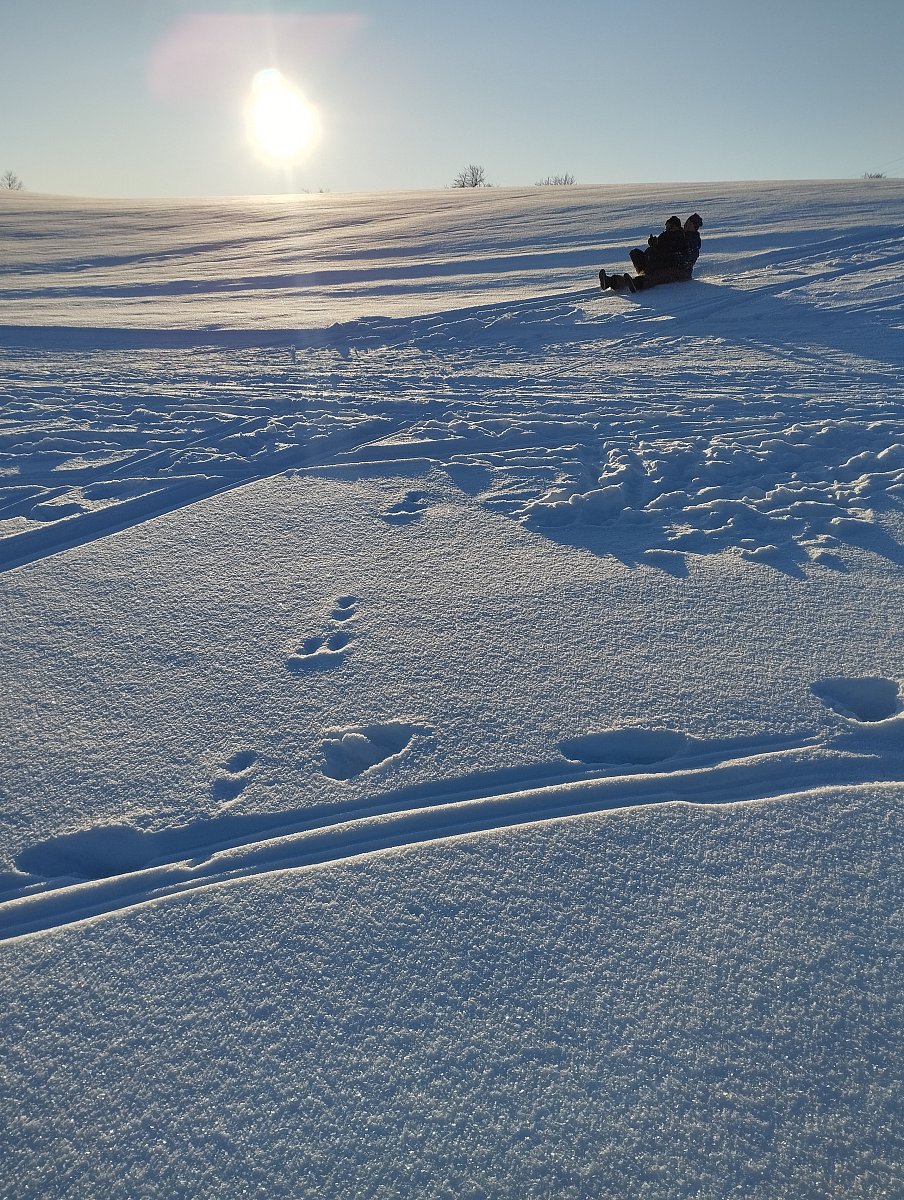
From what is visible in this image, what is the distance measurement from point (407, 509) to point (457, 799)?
2.03 metres

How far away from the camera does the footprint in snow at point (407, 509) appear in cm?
364

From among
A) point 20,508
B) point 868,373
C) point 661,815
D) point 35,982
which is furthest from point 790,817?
point 868,373

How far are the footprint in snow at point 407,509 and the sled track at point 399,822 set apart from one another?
1.83 metres

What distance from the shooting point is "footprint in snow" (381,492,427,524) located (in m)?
3.64

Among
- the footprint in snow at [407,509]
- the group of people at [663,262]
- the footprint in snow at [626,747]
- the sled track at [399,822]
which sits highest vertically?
the group of people at [663,262]

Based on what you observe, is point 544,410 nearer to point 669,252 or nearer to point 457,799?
point 457,799

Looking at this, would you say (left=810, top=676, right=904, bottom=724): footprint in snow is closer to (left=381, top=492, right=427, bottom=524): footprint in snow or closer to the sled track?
the sled track

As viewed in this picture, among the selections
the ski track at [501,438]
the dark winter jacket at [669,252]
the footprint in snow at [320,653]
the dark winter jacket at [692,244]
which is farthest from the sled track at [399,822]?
the dark winter jacket at [692,244]

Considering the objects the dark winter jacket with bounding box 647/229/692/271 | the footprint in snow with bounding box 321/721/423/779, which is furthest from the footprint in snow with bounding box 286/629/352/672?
the dark winter jacket with bounding box 647/229/692/271

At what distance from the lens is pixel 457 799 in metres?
1.99

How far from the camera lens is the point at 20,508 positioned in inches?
152

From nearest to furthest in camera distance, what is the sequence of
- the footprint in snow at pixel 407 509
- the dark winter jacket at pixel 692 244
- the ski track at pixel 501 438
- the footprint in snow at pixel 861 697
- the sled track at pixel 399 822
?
the sled track at pixel 399 822
the ski track at pixel 501 438
the footprint in snow at pixel 861 697
the footprint in snow at pixel 407 509
the dark winter jacket at pixel 692 244

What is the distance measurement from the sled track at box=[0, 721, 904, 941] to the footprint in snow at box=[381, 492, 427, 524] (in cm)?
183

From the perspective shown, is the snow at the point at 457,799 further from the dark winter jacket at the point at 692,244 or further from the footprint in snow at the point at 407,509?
the dark winter jacket at the point at 692,244
